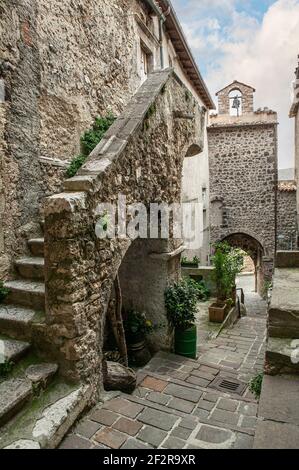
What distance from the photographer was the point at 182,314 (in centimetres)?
489

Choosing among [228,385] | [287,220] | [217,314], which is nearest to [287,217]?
[287,220]

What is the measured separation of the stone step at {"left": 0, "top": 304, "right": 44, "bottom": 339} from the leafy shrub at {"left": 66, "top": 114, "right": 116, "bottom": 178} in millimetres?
2368

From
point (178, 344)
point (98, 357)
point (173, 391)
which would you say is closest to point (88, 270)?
point (98, 357)

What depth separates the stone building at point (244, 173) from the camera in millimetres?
15008

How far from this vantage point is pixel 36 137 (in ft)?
14.4

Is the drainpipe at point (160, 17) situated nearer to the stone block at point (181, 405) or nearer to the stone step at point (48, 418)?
the stone block at point (181, 405)

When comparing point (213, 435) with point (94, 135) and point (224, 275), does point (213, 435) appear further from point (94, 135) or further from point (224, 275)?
point (224, 275)

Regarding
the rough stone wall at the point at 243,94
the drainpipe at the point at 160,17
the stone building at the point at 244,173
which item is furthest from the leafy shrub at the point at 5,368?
the rough stone wall at the point at 243,94

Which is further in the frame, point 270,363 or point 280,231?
point 280,231

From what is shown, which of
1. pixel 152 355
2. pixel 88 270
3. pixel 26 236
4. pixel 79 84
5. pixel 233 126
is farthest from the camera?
pixel 233 126

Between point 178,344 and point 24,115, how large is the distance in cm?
375

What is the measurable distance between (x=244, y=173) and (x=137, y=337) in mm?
12195

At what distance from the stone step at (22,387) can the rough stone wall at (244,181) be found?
13278 millimetres

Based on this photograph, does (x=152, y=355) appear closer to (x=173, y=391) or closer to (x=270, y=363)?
(x=173, y=391)
